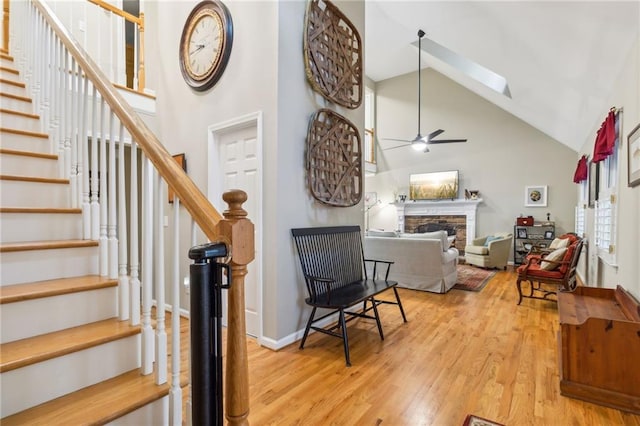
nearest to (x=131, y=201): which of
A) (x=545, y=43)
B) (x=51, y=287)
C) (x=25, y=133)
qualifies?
(x=51, y=287)

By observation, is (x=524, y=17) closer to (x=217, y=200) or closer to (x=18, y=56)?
(x=217, y=200)

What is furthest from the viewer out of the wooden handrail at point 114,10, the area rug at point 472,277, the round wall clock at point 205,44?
the area rug at point 472,277

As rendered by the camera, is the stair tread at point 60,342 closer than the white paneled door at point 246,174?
Yes

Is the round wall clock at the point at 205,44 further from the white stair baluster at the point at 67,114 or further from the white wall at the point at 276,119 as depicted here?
the white stair baluster at the point at 67,114

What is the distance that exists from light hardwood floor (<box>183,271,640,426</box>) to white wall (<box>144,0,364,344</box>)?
475 millimetres

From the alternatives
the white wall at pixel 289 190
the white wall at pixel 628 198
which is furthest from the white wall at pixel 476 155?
the white wall at pixel 289 190

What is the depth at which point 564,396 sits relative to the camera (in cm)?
199

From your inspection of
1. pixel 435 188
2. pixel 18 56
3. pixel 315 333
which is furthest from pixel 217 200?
pixel 435 188

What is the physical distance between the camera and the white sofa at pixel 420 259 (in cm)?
448

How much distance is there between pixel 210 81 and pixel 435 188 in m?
6.65

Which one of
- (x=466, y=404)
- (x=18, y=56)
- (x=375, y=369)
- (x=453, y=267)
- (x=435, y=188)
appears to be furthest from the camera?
(x=435, y=188)

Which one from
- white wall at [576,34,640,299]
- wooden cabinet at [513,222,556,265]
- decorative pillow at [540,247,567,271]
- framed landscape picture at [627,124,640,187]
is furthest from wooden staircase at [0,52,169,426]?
wooden cabinet at [513,222,556,265]

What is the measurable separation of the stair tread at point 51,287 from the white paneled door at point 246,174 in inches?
52.6

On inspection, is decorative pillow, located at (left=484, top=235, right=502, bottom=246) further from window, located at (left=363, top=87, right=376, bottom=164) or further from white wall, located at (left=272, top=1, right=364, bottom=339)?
white wall, located at (left=272, top=1, right=364, bottom=339)
